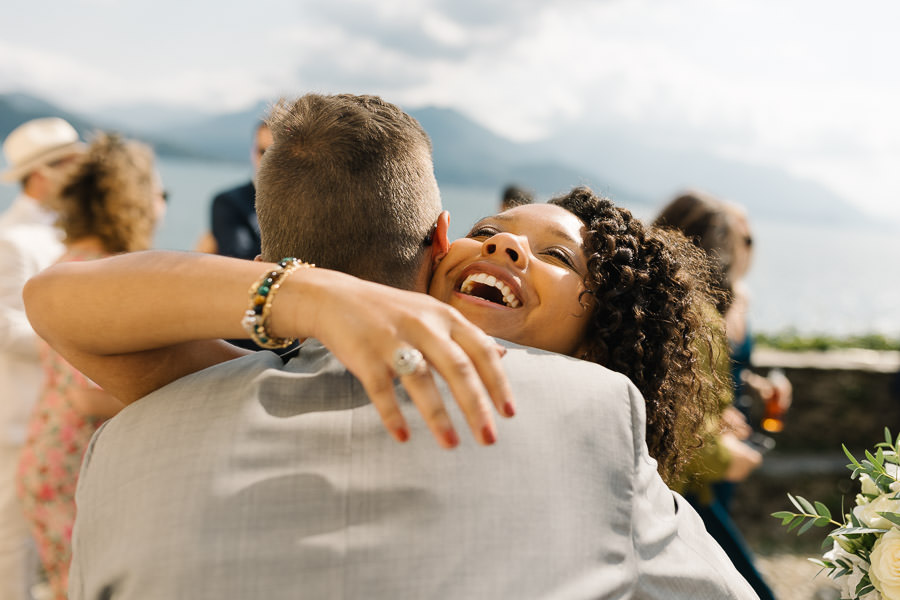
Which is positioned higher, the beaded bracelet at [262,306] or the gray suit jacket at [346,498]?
the beaded bracelet at [262,306]

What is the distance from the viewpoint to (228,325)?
117 centimetres

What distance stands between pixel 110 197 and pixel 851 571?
3.55m

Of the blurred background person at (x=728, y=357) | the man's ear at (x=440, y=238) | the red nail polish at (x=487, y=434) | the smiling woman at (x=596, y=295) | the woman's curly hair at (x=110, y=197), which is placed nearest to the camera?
the red nail polish at (x=487, y=434)

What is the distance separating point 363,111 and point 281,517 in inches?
32.0

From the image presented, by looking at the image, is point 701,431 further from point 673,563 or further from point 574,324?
point 673,563

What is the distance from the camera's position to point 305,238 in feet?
4.57

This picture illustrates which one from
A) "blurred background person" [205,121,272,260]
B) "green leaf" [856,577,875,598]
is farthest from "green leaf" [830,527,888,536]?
"blurred background person" [205,121,272,260]

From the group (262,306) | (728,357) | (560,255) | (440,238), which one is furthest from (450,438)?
(728,357)

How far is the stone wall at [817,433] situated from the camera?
6172 millimetres

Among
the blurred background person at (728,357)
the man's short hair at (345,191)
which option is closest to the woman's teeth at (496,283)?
the man's short hair at (345,191)

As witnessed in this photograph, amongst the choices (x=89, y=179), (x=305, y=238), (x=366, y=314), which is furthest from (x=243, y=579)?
(x=89, y=179)

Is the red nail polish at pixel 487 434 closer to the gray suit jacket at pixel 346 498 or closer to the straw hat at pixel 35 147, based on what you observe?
the gray suit jacket at pixel 346 498

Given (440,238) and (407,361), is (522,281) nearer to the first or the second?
(440,238)

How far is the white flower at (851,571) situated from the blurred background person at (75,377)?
256 cm
